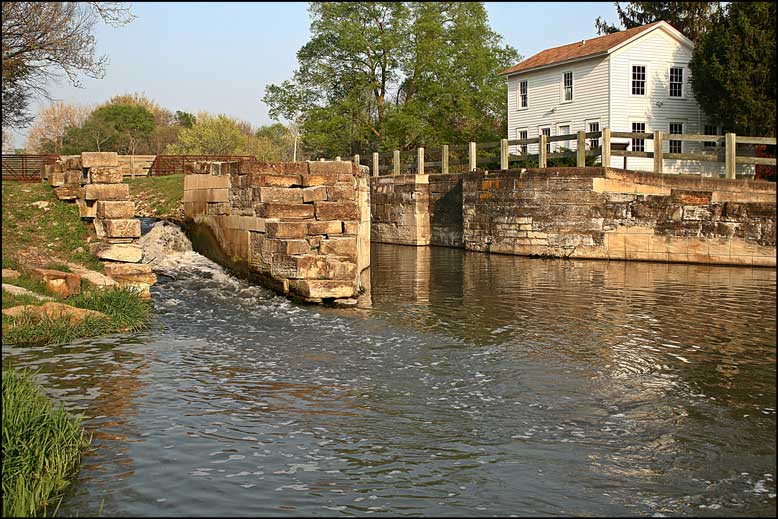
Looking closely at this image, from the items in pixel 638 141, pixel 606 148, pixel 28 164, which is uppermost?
pixel 638 141

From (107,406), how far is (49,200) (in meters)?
8.56

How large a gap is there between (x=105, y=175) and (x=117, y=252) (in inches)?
56.5

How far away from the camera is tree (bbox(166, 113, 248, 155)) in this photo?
42844 millimetres

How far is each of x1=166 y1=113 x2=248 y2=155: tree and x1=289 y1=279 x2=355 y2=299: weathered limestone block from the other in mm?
29753

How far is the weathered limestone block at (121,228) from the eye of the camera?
1227 centimetres

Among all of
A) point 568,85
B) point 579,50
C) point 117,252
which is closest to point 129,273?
point 117,252

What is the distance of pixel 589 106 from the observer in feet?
113

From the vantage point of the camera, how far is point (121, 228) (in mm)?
12305

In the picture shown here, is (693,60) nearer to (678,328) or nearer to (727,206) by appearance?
(727,206)

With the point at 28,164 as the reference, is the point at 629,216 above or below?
below

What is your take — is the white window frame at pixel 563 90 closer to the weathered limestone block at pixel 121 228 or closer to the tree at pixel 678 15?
the tree at pixel 678 15

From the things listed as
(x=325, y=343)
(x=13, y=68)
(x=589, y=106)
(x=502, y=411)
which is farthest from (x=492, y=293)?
(x=589, y=106)

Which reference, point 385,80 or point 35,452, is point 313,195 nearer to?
point 35,452

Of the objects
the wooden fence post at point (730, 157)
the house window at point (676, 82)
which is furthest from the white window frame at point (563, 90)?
the wooden fence post at point (730, 157)
